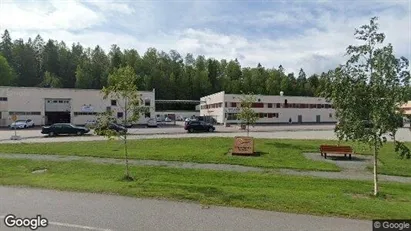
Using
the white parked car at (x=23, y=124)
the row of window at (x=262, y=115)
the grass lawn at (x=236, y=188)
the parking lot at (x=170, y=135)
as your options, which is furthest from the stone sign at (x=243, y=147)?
the row of window at (x=262, y=115)

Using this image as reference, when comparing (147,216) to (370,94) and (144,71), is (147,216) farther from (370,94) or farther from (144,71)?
(144,71)

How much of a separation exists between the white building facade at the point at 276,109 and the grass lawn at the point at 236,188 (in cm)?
5407

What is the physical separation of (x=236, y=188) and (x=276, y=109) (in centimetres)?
6649

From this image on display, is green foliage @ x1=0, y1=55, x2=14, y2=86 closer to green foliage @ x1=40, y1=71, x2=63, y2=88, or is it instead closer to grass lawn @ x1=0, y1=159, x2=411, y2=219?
green foliage @ x1=40, y1=71, x2=63, y2=88

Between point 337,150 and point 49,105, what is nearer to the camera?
point 337,150

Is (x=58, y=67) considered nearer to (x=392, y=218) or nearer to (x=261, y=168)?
(x=261, y=168)

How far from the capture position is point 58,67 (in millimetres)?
107062

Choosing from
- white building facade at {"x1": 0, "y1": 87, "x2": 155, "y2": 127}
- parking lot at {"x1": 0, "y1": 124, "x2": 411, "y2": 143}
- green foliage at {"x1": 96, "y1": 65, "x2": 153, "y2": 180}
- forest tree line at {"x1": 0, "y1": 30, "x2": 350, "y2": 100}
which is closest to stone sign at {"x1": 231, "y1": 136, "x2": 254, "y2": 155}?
green foliage at {"x1": 96, "y1": 65, "x2": 153, "y2": 180}

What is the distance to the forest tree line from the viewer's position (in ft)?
339

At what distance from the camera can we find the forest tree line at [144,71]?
339ft

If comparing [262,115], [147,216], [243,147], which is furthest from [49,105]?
[147,216]

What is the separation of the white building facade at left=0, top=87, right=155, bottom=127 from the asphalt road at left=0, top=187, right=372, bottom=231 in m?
48.8

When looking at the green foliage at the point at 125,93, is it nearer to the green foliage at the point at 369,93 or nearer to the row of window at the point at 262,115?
the green foliage at the point at 369,93

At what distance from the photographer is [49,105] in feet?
194
